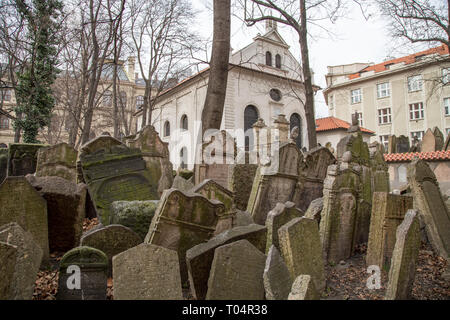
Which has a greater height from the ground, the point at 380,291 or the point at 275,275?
the point at 275,275

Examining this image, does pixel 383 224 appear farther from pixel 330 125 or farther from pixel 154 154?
pixel 330 125

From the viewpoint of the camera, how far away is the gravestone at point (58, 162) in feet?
18.4

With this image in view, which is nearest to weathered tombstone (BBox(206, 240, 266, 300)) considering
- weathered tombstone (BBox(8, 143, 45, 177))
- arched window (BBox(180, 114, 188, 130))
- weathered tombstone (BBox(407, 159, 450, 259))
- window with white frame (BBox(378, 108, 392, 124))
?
weathered tombstone (BBox(407, 159, 450, 259))

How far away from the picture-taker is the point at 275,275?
2434 millimetres

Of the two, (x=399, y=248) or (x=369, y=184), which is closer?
(x=399, y=248)

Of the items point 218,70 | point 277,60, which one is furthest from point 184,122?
point 218,70

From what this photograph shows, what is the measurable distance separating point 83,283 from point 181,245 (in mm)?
1084

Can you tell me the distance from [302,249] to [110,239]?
77.4 inches

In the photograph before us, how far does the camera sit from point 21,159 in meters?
6.60

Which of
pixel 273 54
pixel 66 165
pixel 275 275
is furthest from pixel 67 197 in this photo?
pixel 273 54

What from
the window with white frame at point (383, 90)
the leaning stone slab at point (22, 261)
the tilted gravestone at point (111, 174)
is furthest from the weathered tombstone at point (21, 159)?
the window with white frame at point (383, 90)

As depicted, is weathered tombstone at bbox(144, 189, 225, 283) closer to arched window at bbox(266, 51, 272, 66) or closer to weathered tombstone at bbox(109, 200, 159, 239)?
weathered tombstone at bbox(109, 200, 159, 239)

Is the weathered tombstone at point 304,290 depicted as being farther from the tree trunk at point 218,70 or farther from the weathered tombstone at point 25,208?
the tree trunk at point 218,70
